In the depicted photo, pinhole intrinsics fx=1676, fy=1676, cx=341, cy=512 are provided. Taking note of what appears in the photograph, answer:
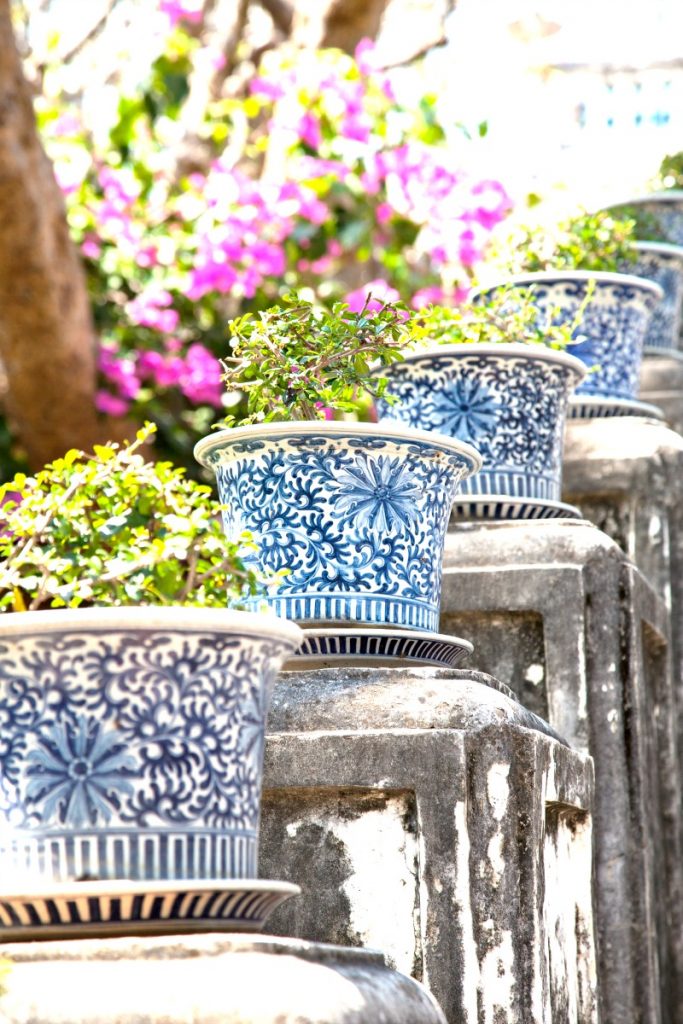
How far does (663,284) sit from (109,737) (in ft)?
11.9

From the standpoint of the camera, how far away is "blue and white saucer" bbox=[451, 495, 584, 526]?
3242 mm

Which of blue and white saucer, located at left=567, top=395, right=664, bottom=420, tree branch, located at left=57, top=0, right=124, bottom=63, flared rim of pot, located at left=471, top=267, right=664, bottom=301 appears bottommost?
blue and white saucer, located at left=567, top=395, right=664, bottom=420

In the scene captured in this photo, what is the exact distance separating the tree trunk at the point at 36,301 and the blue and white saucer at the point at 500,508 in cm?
218

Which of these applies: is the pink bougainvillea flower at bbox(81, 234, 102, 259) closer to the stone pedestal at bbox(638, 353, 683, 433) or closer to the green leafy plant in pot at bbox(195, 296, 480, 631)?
the stone pedestal at bbox(638, 353, 683, 433)

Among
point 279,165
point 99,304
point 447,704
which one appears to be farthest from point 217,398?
point 447,704

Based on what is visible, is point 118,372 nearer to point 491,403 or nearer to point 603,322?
point 603,322

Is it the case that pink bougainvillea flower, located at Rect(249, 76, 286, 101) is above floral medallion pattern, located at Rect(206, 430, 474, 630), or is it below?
above

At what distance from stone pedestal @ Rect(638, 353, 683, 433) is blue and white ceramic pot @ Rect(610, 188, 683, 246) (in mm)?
597

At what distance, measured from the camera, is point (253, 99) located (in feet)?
22.5

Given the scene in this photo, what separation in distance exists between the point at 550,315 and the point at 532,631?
3.09ft

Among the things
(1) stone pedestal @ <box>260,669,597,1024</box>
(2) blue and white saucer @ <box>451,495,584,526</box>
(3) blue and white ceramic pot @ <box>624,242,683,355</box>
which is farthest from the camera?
(3) blue and white ceramic pot @ <box>624,242,683,355</box>

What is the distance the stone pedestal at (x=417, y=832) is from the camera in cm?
231

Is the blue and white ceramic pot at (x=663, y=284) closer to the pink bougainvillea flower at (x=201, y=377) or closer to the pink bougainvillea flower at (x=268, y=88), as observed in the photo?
the pink bougainvillea flower at (x=201, y=377)

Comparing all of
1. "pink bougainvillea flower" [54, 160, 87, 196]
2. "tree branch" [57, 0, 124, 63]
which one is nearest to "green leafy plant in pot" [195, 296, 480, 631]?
"pink bougainvillea flower" [54, 160, 87, 196]
